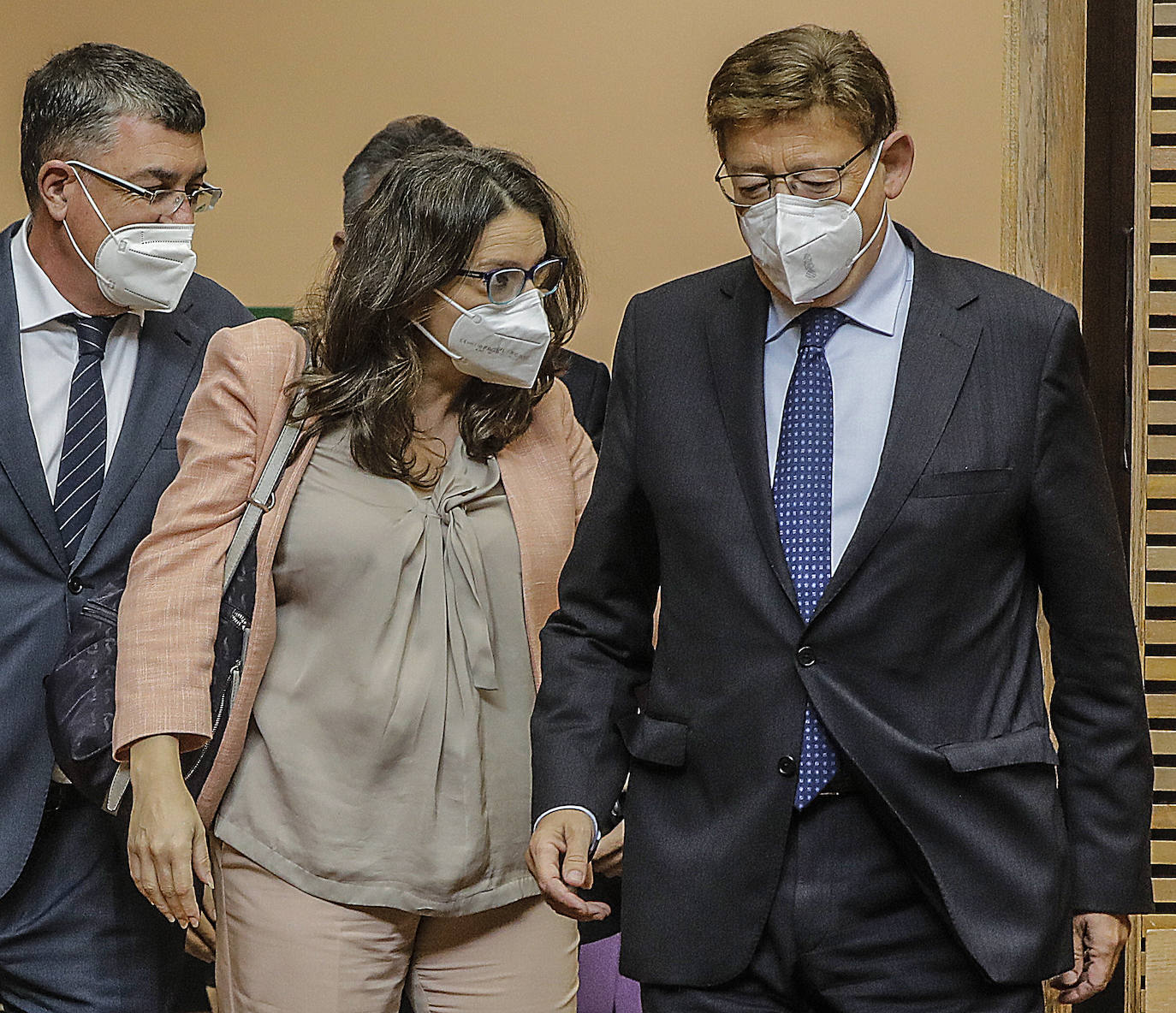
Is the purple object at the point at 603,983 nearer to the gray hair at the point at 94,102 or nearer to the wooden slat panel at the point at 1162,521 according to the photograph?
the wooden slat panel at the point at 1162,521

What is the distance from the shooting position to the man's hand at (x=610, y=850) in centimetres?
205

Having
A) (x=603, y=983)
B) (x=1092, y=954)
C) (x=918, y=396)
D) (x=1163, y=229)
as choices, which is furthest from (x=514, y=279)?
(x=1163, y=229)

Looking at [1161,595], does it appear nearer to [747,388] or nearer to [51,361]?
[747,388]

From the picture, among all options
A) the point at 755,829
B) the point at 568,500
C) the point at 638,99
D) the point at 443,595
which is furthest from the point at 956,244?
the point at 755,829

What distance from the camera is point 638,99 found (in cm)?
377

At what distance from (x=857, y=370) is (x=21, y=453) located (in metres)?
1.23

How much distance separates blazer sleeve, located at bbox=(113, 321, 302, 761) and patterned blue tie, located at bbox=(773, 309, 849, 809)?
0.73 m

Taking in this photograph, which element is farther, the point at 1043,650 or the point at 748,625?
the point at 1043,650

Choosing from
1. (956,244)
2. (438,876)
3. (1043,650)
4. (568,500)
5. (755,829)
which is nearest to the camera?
(755,829)

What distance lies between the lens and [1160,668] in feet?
10.0

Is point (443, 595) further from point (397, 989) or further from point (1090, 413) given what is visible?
point (1090, 413)

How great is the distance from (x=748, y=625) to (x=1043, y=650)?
1944 mm

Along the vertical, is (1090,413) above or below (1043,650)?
above

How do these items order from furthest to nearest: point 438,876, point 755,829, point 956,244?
point 956,244, point 438,876, point 755,829
